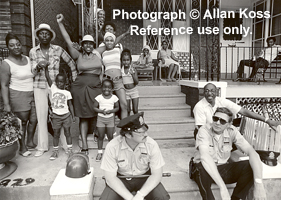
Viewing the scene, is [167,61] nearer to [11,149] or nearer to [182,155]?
[182,155]

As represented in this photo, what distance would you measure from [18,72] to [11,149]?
48.0 inches

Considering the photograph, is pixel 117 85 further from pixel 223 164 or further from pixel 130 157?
pixel 223 164

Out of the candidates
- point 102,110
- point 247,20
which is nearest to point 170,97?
point 102,110

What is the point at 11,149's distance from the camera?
323 centimetres

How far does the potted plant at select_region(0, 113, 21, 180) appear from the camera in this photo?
10.3 ft

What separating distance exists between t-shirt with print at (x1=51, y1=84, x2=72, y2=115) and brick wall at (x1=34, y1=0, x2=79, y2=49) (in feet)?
9.34

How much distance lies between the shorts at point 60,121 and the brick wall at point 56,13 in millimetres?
3098

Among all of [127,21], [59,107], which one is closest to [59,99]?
[59,107]

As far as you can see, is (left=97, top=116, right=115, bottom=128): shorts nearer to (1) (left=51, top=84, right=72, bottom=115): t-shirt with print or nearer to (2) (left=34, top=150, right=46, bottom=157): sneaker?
(1) (left=51, top=84, right=72, bottom=115): t-shirt with print

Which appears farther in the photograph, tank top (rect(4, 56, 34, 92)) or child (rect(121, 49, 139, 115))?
child (rect(121, 49, 139, 115))

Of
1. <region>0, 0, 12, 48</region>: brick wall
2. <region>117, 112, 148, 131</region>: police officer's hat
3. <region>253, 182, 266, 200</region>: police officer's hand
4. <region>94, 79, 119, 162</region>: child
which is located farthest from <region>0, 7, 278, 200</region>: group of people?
<region>0, 0, 12, 48</region>: brick wall

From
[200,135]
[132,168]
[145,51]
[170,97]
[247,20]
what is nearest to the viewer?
[132,168]

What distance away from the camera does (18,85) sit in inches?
149

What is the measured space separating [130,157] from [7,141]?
6.06ft
